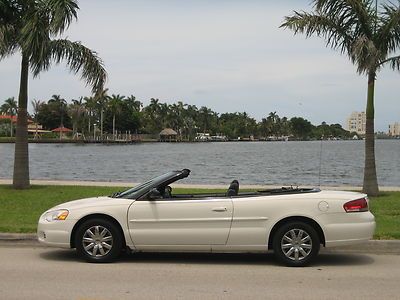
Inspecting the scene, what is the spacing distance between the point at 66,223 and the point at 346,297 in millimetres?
3935

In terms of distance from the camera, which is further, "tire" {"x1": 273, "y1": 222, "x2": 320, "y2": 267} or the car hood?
the car hood

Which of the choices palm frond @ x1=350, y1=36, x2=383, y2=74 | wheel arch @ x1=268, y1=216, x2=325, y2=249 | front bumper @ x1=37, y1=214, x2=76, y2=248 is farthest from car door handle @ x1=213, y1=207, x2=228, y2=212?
palm frond @ x1=350, y1=36, x2=383, y2=74

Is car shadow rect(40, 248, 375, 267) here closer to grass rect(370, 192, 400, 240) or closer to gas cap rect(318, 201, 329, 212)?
gas cap rect(318, 201, 329, 212)

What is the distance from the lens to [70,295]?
6262 mm

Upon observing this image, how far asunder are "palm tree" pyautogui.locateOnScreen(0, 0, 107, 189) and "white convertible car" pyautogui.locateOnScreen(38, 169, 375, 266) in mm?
9099

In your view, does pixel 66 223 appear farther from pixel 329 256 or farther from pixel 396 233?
pixel 396 233

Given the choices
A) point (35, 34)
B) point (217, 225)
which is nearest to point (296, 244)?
point (217, 225)

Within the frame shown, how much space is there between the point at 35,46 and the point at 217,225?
10132mm

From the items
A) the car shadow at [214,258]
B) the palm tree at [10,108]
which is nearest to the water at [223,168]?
the car shadow at [214,258]

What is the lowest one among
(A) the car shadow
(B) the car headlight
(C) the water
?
(C) the water

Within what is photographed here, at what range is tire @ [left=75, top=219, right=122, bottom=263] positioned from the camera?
7.98 m

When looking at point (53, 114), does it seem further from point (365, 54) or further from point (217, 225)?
point (217, 225)

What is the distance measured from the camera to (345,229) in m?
7.88

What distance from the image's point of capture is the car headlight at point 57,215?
807cm
